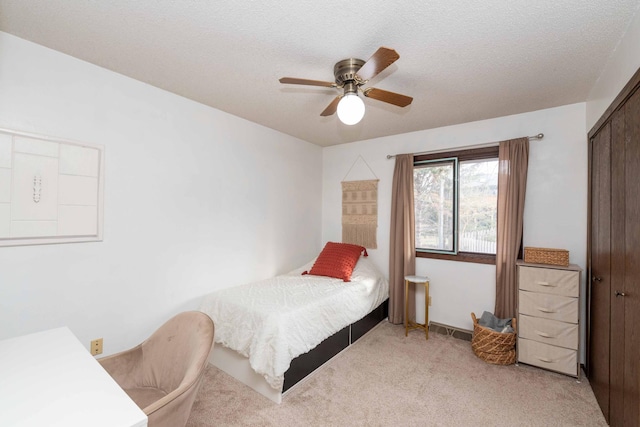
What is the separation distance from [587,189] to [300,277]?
2971mm

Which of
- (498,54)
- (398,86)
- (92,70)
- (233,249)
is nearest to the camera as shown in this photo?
(498,54)

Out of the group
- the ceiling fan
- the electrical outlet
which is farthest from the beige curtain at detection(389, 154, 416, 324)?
the electrical outlet

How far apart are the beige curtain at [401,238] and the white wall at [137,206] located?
154 centimetres

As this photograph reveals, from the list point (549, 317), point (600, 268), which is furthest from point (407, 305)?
point (600, 268)

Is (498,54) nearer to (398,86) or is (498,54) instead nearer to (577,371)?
(398,86)

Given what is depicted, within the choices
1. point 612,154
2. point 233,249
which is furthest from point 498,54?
point 233,249

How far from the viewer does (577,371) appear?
94.7 inches

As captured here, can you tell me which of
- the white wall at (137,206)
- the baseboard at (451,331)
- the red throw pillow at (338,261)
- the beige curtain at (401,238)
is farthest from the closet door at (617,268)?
the white wall at (137,206)

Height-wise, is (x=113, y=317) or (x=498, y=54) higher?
(x=498, y=54)

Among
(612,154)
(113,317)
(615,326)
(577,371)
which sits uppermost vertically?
(612,154)

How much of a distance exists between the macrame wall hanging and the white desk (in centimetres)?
322

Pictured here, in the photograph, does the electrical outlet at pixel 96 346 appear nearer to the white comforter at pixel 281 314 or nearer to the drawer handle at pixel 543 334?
the white comforter at pixel 281 314

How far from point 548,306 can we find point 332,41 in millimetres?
2787

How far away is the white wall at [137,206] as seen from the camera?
1.83 m
